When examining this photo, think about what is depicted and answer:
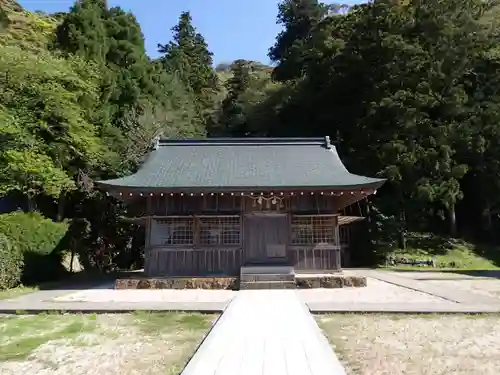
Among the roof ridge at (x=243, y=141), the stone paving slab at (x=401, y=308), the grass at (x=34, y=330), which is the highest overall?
the roof ridge at (x=243, y=141)

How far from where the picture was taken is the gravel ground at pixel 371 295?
32.9 feet

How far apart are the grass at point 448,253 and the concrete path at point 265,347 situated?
17266 millimetres


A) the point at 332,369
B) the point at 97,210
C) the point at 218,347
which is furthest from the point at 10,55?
the point at 332,369

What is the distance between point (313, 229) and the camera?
574 inches

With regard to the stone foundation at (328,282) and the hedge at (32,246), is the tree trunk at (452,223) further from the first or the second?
the hedge at (32,246)

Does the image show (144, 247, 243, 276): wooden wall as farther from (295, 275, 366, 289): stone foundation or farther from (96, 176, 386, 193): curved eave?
(295, 275, 366, 289): stone foundation

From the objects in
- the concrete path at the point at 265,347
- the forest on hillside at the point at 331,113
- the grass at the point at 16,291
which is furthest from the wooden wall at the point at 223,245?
the concrete path at the point at 265,347

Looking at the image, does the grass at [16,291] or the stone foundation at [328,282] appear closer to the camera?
the grass at [16,291]

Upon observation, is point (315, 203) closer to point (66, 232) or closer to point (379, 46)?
point (66, 232)

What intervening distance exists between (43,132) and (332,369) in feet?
51.7

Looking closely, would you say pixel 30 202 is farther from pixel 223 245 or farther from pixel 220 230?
pixel 223 245

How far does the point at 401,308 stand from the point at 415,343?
273 cm

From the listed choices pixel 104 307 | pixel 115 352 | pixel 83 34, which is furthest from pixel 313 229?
pixel 83 34

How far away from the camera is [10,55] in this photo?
621 inches
